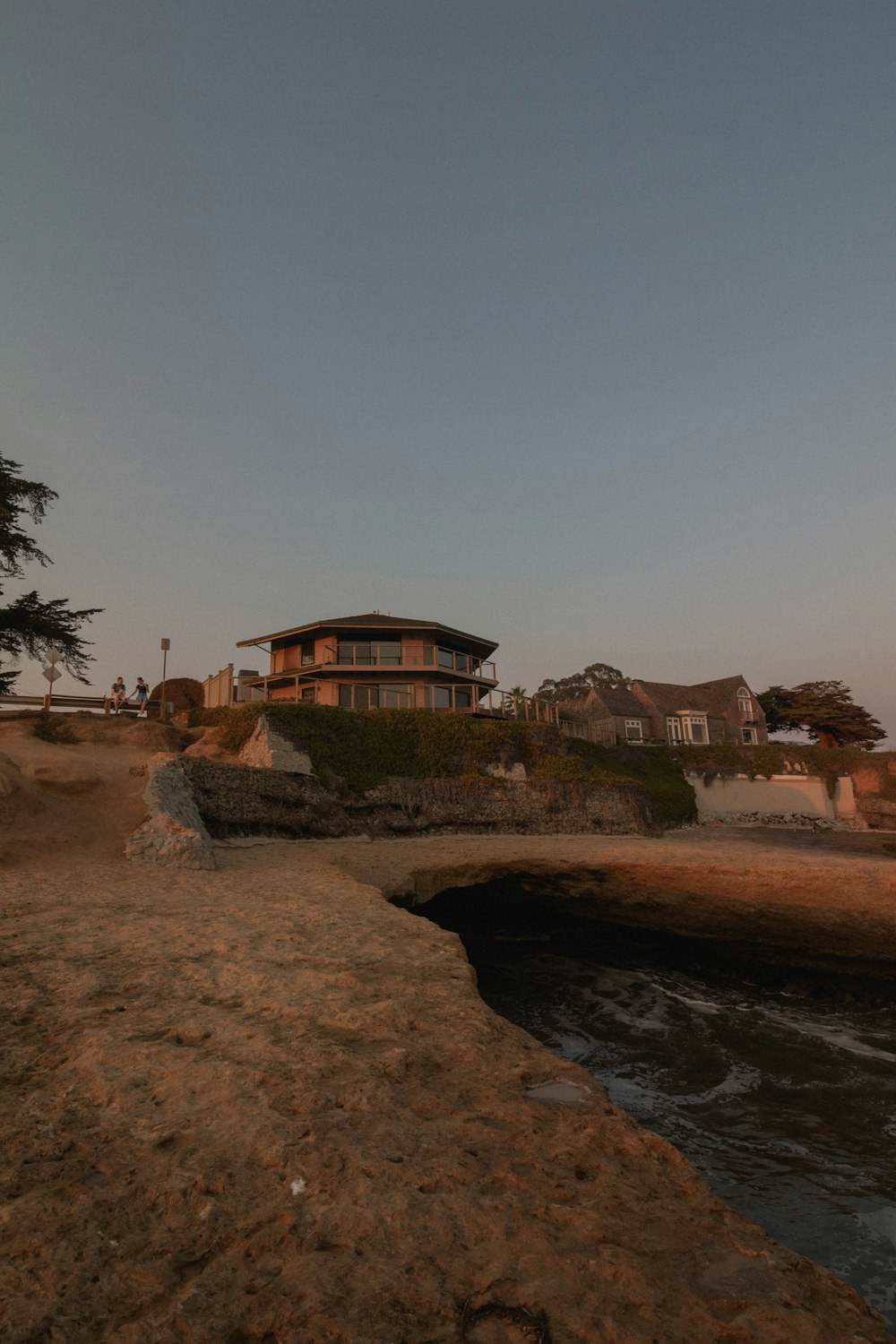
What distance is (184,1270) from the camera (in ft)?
7.04

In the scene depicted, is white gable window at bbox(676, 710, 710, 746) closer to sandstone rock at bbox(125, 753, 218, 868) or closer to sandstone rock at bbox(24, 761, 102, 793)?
sandstone rock at bbox(125, 753, 218, 868)

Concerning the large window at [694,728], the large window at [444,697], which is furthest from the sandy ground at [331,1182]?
the large window at [694,728]

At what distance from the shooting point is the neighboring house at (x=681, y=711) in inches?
2234

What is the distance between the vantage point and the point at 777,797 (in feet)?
141

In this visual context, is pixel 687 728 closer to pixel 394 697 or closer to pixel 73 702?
pixel 394 697

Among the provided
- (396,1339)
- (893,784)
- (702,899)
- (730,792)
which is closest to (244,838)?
(702,899)

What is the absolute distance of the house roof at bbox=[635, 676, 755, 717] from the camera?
Answer: 196 ft

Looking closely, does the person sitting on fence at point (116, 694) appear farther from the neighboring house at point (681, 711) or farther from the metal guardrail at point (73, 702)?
the neighboring house at point (681, 711)

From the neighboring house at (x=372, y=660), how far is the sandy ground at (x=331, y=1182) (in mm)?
30736

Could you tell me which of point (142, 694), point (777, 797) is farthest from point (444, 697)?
point (777, 797)

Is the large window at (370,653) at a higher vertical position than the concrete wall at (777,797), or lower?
higher

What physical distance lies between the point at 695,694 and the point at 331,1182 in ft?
213

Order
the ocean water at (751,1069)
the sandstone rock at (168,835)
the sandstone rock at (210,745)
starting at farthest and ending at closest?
1. the sandstone rock at (210,745)
2. the sandstone rock at (168,835)
3. the ocean water at (751,1069)

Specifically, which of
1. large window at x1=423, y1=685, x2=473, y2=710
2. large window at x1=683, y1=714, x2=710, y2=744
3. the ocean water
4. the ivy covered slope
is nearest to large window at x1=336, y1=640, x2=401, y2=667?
large window at x1=423, y1=685, x2=473, y2=710
